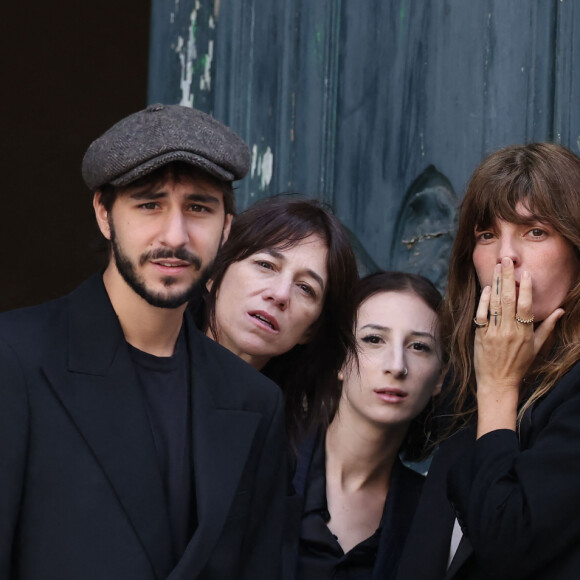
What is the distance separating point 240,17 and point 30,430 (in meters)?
1.83

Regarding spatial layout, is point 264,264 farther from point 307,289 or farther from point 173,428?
point 173,428

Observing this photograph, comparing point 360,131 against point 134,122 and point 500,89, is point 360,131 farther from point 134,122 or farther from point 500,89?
point 134,122

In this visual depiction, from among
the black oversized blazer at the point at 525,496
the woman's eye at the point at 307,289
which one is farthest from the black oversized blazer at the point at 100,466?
the woman's eye at the point at 307,289

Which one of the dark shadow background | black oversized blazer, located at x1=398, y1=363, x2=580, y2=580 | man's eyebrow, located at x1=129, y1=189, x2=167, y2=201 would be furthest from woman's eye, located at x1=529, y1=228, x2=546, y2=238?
the dark shadow background

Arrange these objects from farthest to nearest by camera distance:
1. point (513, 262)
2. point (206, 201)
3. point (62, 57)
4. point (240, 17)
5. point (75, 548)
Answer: point (62, 57) → point (240, 17) → point (513, 262) → point (206, 201) → point (75, 548)

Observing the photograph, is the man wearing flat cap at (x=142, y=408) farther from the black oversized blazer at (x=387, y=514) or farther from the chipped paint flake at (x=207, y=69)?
the chipped paint flake at (x=207, y=69)

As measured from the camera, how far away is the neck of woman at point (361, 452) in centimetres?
264

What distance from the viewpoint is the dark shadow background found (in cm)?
539

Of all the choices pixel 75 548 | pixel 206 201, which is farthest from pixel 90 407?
pixel 206 201

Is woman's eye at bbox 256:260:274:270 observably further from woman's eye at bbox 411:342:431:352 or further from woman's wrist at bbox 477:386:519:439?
woman's wrist at bbox 477:386:519:439

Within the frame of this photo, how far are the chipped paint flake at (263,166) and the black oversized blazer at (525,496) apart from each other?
1.28m

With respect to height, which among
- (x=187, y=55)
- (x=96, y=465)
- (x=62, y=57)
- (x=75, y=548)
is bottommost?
(x=75, y=548)

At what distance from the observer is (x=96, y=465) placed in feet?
6.08

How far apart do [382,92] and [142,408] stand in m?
1.33
